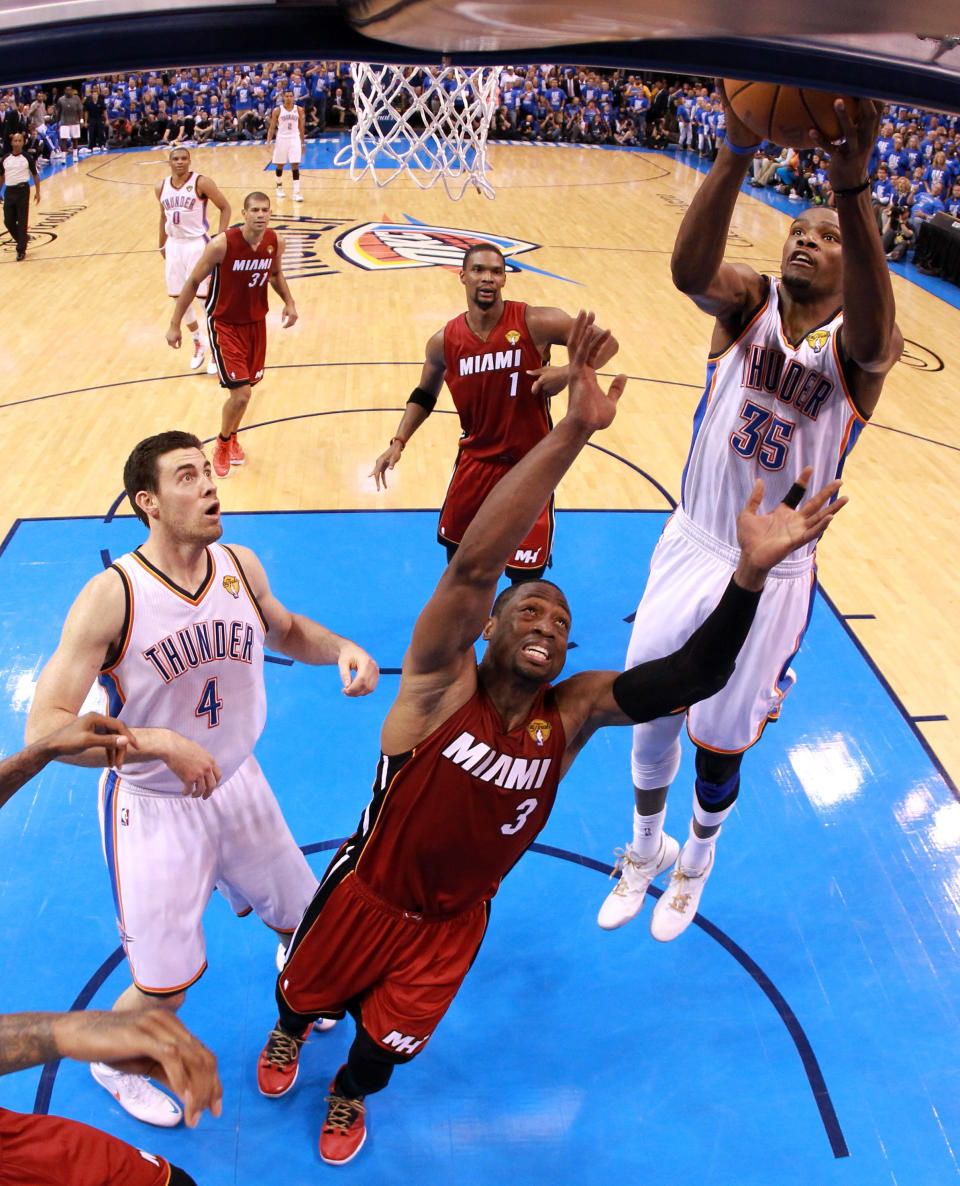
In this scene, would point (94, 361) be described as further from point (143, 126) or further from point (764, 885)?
point (143, 126)

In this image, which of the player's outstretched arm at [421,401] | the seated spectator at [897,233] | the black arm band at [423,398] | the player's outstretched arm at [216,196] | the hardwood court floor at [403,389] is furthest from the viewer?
the seated spectator at [897,233]

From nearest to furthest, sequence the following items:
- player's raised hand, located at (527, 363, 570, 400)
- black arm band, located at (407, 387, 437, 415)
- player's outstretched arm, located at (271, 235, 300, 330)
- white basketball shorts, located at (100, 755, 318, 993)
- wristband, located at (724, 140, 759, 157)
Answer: wristband, located at (724, 140, 759, 157)
white basketball shorts, located at (100, 755, 318, 993)
player's raised hand, located at (527, 363, 570, 400)
black arm band, located at (407, 387, 437, 415)
player's outstretched arm, located at (271, 235, 300, 330)

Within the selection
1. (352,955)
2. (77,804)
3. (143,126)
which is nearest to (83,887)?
(77,804)

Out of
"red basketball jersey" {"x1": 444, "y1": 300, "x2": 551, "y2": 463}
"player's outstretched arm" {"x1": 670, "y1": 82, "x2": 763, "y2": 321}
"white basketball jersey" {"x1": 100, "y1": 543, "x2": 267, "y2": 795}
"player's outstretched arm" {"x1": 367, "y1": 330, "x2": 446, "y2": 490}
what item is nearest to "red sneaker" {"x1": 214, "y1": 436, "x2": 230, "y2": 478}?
"player's outstretched arm" {"x1": 367, "y1": 330, "x2": 446, "y2": 490}

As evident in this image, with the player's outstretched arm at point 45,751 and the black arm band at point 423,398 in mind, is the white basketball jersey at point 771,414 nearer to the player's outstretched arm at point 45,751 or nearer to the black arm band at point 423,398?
the player's outstretched arm at point 45,751

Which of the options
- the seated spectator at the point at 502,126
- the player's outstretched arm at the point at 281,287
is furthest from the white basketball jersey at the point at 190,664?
the seated spectator at the point at 502,126

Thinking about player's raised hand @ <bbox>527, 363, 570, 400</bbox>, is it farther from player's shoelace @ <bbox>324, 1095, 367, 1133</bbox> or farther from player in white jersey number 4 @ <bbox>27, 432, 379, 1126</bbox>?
player's shoelace @ <bbox>324, 1095, 367, 1133</bbox>

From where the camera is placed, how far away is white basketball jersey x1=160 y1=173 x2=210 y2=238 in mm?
10219

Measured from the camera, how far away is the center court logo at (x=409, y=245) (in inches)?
585

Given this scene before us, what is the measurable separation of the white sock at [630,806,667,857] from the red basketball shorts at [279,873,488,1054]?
4.18 feet

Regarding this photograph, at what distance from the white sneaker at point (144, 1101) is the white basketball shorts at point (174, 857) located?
479 mm

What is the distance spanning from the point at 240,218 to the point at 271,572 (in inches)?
446

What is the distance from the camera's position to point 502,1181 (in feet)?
11.6

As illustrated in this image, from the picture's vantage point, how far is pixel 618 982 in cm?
428
